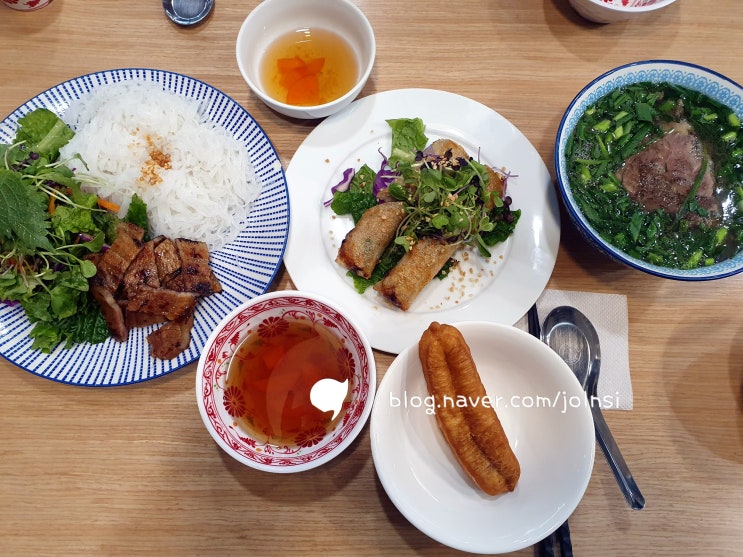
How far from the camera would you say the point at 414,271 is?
1.84 metres

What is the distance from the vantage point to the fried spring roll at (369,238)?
6.12ft

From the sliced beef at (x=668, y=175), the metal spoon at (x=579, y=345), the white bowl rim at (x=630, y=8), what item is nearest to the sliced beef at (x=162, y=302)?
the metal spoon at (x=579, y=345)

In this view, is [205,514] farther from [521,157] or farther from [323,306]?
[521,157]

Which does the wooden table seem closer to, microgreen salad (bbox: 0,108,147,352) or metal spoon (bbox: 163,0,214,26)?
metal spoon (bbox: 163,0,214,26)

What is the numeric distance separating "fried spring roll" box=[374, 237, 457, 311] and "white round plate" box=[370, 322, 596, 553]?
1.03 ft

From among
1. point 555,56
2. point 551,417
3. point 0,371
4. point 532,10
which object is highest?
point 532,10

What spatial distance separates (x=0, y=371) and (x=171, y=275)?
2.51ft

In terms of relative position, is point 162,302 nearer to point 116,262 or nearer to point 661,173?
point 116,262

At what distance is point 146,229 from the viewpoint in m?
Result: 1.89

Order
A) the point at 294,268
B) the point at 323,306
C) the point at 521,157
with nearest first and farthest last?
the point at 323,306 < the point at 294,268 < the point at 521,157

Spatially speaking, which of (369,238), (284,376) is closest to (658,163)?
(369,238)

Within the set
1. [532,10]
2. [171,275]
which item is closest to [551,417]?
[171,275]

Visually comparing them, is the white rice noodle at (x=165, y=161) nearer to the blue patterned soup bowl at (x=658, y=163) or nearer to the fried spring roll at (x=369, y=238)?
the fried spring roll at (x=369, y=238)

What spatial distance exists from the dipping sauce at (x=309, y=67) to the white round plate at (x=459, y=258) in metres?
0.14
